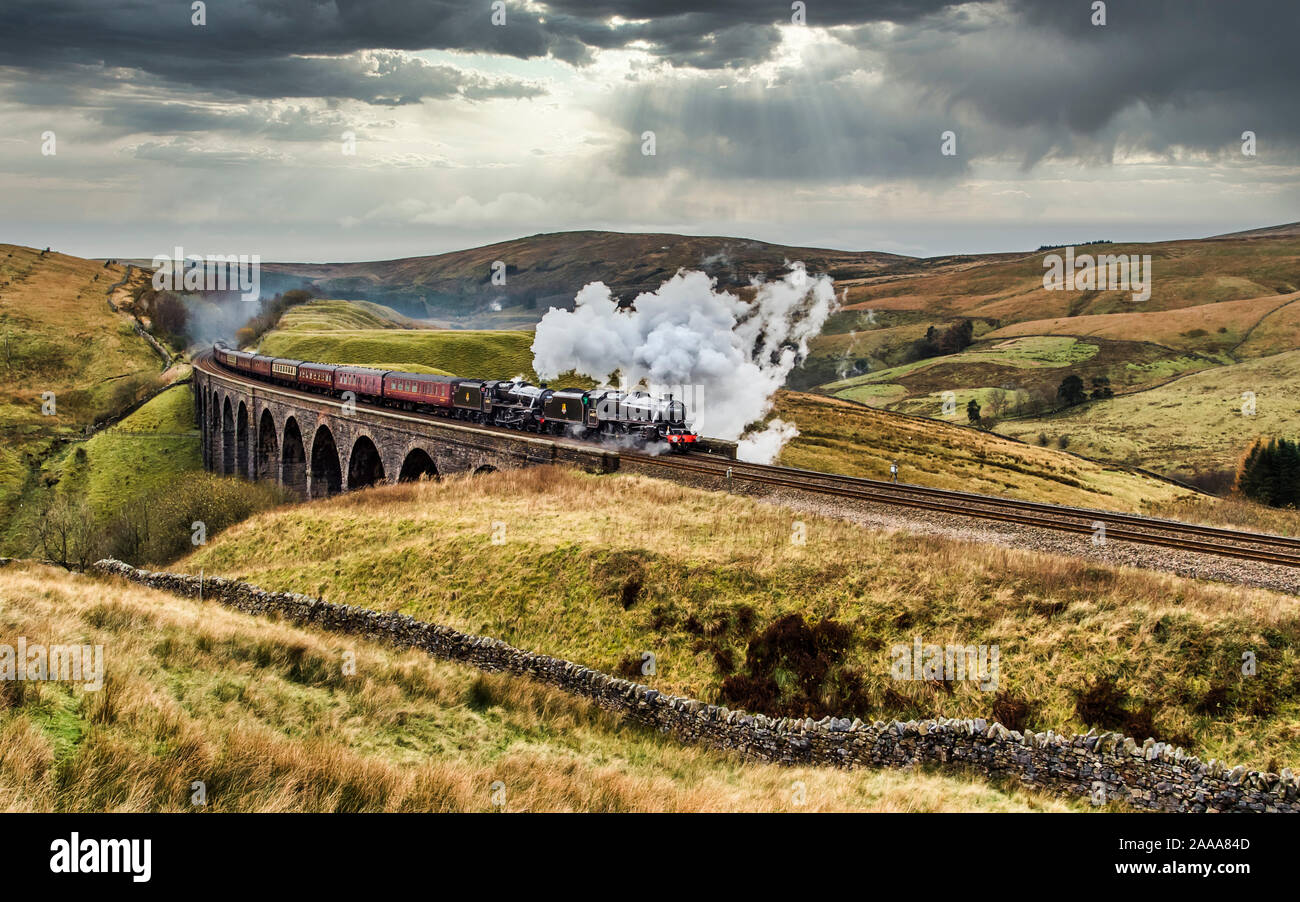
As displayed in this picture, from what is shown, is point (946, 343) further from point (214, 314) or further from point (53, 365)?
point (53, 365)

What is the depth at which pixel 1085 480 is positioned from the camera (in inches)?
2601

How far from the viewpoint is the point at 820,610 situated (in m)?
19.2

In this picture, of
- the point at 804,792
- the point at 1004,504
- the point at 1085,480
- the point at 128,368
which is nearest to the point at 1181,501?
the point at 1085,480

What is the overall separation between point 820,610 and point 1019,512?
34.5 ft

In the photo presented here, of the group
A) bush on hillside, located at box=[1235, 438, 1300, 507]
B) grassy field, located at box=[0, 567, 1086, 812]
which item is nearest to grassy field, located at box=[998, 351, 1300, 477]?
bush on hillside, located at box=[1235, 438, 1300, 507]

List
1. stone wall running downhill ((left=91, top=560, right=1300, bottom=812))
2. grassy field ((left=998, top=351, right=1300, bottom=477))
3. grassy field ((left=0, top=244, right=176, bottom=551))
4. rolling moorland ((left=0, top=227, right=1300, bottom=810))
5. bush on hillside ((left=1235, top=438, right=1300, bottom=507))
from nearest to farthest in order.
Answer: rolling moorland ((left=0, top=227, right=1300, bottom=810))
stone wall running downhill ((left=91, top=560, right=1300, bottom=812))
bush on hillside ((left=1235, top=438, right=1300, bottom=507))
grassy field ((left=0, top=244, right=176, bottom=551))
grassy field ((left=998, top=351, right=1300, bottom=477))

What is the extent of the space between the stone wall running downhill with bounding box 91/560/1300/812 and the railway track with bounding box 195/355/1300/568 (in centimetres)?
930

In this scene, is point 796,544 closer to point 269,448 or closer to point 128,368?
point 269,448

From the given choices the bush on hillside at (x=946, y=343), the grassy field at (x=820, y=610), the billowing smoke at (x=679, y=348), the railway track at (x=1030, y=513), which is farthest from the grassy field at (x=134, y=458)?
the bush on hillside at (x=946, y=343)

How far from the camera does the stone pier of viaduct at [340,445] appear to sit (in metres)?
37.0

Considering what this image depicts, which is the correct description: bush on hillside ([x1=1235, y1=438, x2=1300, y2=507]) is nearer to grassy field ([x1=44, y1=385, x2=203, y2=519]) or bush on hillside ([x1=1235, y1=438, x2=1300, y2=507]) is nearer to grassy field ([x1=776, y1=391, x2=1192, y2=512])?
grassy field ([x1=776, y1=391, x2=1192, y2=512])

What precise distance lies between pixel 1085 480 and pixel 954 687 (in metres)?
58.3

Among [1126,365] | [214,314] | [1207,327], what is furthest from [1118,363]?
[214,314]

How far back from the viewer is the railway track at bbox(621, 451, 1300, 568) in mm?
20750
